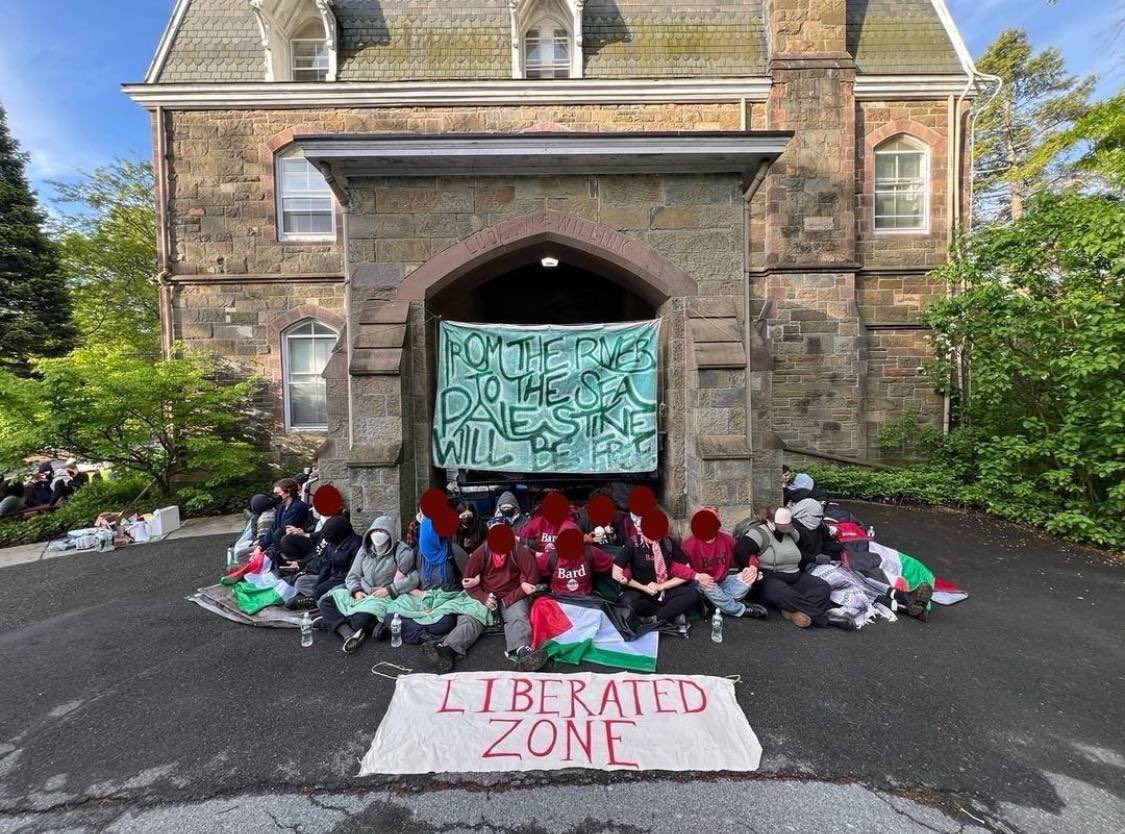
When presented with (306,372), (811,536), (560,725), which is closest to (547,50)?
(306,372)

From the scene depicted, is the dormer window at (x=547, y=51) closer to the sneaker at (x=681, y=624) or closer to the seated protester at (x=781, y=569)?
the seated protester at (x=781, y=569)

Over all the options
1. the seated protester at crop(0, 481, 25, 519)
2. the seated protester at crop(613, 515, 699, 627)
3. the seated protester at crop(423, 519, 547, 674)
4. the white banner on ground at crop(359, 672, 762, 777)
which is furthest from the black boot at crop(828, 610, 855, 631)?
the seated protester at crop(0, 481, 25, 519)

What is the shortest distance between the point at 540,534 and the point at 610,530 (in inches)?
33.9

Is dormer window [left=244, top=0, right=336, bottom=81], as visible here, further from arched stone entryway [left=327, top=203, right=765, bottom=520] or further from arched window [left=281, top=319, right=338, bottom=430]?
arched stone entryway [left=327, top=203, right=765, bottom=520]

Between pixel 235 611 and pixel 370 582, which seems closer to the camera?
pixel 370 582

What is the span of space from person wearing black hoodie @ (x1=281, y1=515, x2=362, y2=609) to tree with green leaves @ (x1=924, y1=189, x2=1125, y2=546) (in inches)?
364

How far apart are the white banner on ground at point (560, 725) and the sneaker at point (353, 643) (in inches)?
31.5

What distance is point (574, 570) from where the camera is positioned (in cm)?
474

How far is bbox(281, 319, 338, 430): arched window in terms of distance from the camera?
36.7ft

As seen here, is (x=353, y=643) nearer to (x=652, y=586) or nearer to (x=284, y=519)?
(x=284, y=519)

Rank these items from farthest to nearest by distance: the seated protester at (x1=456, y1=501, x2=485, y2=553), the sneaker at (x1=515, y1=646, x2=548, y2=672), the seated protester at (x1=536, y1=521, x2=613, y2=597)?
the seated protester at (x1=456, y1=501, x2=485, y2=553) → the seated protester at (x1=536, y1=521, x2=613, y2=597) → the sneaker at (x1=515, y1=646, x2=548, y2=672)

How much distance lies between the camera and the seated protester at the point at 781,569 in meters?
4.76

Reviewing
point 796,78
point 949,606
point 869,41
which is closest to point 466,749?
point 949,606

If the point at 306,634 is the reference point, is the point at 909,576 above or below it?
above
